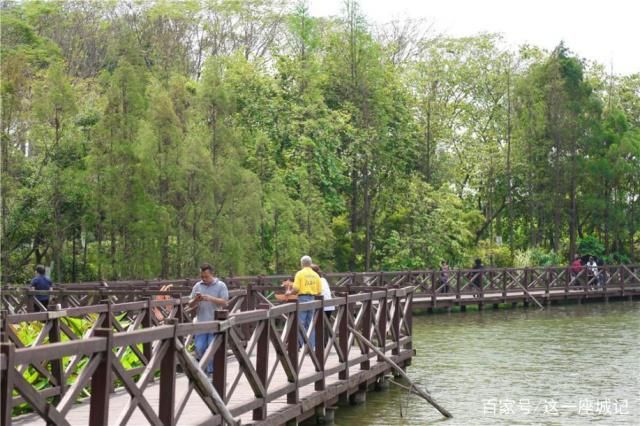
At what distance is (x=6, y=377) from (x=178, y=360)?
2879mm

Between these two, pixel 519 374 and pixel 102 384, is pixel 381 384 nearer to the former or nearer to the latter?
pixel 519 374

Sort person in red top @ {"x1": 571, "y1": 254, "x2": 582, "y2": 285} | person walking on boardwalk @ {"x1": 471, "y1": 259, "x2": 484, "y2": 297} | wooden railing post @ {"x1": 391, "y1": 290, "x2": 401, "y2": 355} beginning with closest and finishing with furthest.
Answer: wooden railing post @ {"x1": 391, "y1": 290, "x2": 401, "y2": 355} → person walking on boardwalk @ {"x1": 471, "y1": 259, "x2": 484, "y2": 297} → person in red top @ {"x1": 571, "y1": 254, "x2": 582, "y2": 285}

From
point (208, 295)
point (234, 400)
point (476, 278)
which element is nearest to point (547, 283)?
point (476, 278)

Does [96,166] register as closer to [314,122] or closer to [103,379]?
[314,122]

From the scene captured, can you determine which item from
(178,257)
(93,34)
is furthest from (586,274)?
(93,34)

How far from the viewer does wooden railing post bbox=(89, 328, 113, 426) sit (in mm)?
8383

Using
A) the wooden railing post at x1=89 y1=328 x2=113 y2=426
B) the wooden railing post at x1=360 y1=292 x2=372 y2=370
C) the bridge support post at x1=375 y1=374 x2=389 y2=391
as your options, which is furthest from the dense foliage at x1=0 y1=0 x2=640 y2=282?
the wooden railing post at x1=89 y1=328 x2=113 y2=426

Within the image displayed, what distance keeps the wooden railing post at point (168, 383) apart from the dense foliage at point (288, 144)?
22.9 metres

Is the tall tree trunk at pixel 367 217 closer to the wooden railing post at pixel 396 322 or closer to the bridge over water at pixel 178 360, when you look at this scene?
the bridge over water at pixel 178 360

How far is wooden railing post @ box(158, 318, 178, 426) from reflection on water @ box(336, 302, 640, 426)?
575 centimetres

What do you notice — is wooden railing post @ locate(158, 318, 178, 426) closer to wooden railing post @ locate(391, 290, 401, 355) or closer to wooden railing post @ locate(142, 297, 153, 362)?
wooden railing post @ locate(142, 297, 153, 362)

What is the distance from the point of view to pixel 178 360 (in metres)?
10.0

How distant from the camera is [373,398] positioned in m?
17.6

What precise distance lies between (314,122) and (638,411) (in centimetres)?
2626
